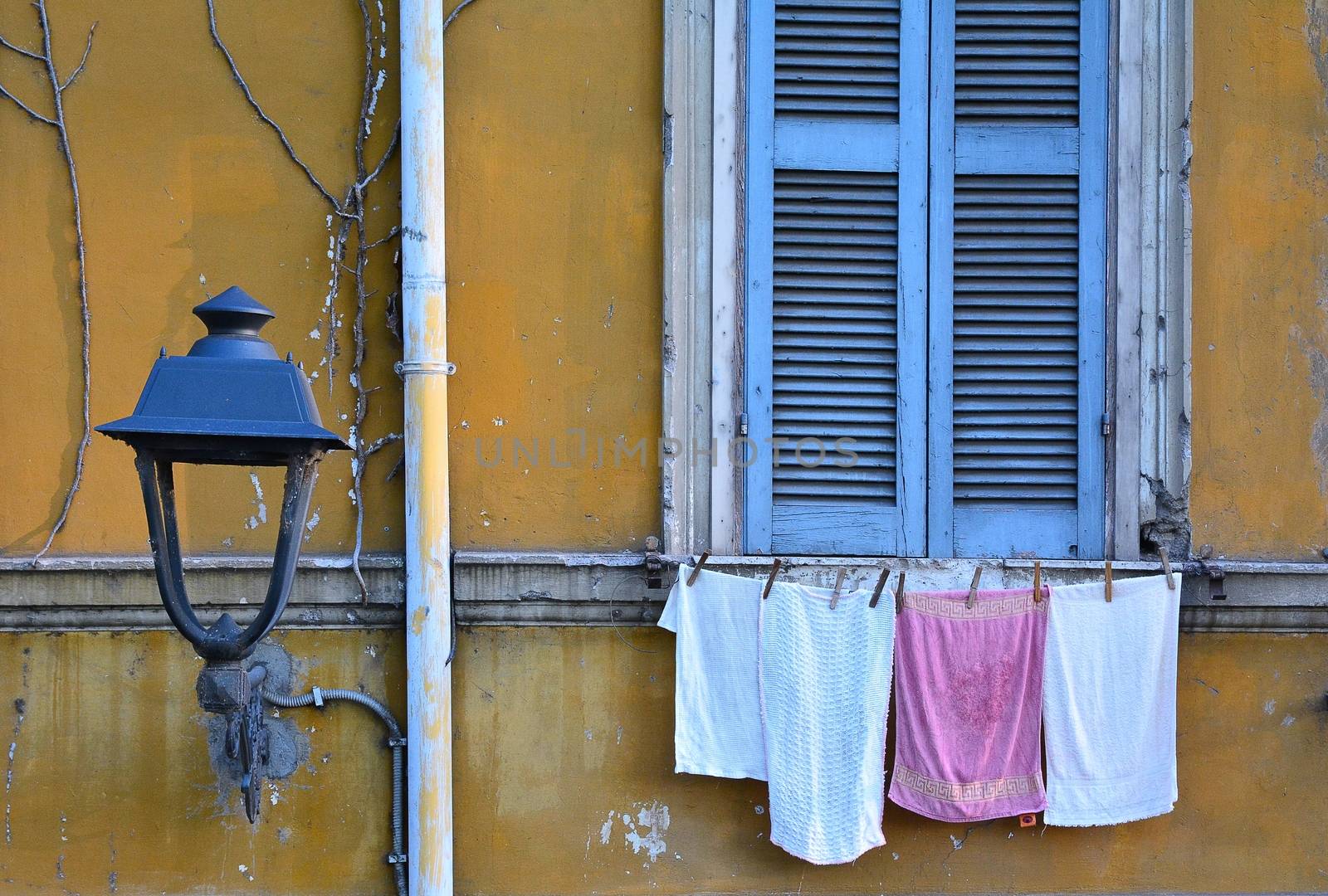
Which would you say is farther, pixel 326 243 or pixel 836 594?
pixel 326 243

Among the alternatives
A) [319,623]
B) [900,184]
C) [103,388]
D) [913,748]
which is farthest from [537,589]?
[900,184]

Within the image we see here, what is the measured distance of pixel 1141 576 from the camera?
3631 millimetres

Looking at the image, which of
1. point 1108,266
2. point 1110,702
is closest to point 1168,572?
point 1110,702

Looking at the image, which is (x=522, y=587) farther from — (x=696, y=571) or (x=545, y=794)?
(x=545, y=794)

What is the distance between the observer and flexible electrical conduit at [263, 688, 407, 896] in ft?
11.5

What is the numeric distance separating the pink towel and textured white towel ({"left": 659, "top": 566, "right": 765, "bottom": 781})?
1.42ft

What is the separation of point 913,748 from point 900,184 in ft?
5.82

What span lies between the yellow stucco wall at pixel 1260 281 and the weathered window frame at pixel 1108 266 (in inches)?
3.7

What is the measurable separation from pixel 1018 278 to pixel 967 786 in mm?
1621

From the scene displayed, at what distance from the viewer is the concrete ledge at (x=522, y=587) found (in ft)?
11.5

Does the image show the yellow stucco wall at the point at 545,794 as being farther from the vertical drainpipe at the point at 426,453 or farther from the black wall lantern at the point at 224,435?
the black wall lantern at the point at 224,435

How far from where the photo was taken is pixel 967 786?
3443mm

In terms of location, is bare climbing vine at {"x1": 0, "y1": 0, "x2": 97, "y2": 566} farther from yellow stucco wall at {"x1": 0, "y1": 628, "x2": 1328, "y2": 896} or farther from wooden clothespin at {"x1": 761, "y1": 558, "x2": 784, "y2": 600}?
wooden clothespin at {"x1": 761, "y1": 558, "x2": 784, "y2": 600}

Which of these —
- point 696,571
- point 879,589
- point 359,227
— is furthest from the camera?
point 359,227
